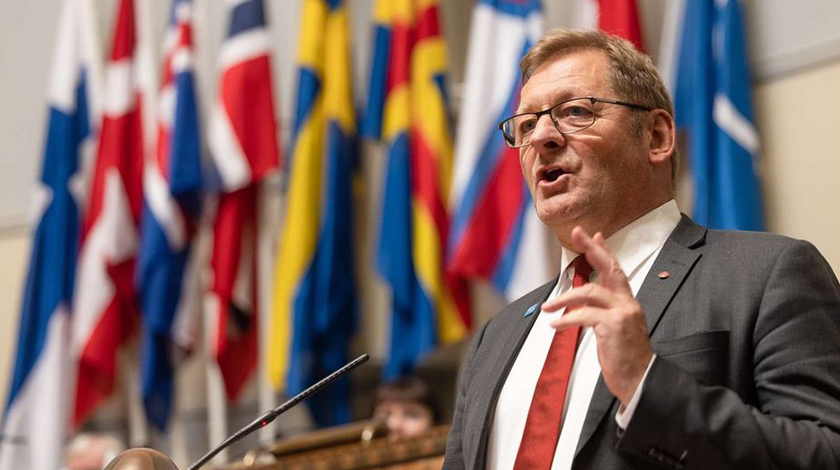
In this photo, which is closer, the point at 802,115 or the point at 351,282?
the point at 802,115

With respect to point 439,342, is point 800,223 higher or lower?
higher

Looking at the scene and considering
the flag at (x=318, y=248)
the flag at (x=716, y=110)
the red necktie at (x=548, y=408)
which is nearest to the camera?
the red necktie at (x=548, y=408)

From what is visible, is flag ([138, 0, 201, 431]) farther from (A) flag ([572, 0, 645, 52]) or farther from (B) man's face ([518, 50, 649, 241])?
(B) man's face ([518, 50, 649, 241])

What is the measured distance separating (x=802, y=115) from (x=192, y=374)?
11.8ft

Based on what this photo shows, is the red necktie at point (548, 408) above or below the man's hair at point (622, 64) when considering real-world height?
below

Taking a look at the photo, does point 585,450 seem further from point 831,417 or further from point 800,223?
point 800,223

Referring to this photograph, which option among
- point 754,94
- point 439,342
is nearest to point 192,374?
point 439,342

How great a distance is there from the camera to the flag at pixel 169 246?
261 inches

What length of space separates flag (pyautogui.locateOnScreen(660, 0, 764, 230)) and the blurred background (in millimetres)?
12

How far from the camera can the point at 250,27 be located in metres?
6.80

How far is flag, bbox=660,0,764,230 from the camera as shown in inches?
208

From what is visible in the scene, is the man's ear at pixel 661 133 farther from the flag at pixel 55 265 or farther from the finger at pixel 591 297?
the flag at pixel 55 265

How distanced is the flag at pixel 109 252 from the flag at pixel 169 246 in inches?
6.2

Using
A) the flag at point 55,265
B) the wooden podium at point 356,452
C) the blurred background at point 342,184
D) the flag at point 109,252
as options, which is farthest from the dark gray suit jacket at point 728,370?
the flag at point 55,265
